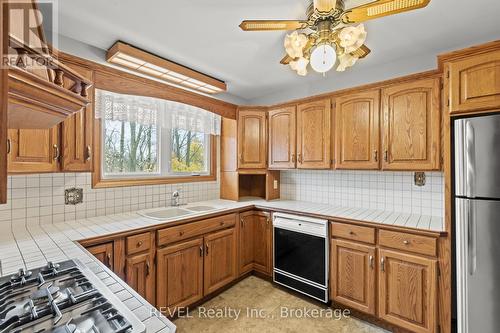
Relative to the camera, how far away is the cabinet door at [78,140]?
1.66m

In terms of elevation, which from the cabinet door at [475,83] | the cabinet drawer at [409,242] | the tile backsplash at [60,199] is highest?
the cabinet door at [475,83]

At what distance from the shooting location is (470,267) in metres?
1.52

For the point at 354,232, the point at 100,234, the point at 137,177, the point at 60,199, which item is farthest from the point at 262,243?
the point at 60,199

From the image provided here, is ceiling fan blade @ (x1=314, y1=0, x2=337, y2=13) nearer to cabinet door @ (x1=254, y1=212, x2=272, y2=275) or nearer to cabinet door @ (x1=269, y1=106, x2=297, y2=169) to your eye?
cabinet door @ (x1=269, y1=106, x2=297, y2=169)

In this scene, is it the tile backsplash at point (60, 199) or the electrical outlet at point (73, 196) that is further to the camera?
the electrical outlet at point (73, 196)

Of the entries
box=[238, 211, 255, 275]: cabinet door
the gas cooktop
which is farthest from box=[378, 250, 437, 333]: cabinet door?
the gas cooktop

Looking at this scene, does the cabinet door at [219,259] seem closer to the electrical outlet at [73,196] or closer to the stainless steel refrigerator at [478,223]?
the electrical outlet at [73,196]

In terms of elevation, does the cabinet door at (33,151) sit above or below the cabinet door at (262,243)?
above

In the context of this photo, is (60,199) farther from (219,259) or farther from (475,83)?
(475,83)

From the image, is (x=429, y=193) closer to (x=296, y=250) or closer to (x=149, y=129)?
(x=296, y=250)

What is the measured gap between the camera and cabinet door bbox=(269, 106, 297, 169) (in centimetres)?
283

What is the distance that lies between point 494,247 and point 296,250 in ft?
4.83

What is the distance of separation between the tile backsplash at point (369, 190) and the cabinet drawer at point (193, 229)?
3.44ft

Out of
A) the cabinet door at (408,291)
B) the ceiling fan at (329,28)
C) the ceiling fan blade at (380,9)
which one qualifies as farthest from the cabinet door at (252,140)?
the ceiling fan blade at (380,9)
